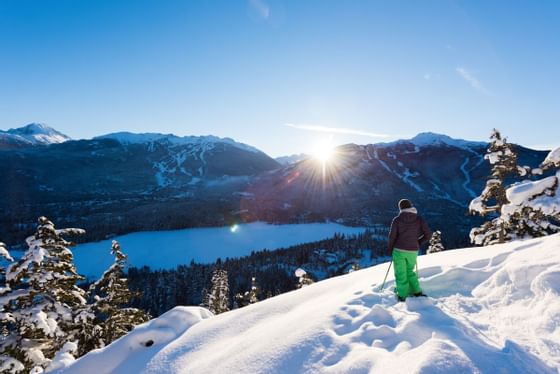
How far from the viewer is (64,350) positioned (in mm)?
7355

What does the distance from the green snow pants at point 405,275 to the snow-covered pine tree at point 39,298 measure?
8156mm

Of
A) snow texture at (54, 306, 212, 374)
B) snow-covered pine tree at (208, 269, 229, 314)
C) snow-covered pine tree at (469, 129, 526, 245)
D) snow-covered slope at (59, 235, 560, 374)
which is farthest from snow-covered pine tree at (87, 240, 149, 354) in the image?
snow-covered pine tree at (469, 129, 526, 245)

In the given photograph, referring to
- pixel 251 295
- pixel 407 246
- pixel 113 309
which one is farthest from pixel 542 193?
pixel 251 295

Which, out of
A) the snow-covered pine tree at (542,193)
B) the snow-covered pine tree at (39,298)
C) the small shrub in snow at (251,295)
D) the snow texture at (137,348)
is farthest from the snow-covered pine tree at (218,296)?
the snow-covered pine tree at (542,193)

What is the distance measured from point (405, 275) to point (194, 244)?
156616 millimetres

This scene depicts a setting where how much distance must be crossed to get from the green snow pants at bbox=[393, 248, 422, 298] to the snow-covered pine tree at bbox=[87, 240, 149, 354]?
414 inches

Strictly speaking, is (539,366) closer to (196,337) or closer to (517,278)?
(517,278)

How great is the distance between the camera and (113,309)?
481 inches

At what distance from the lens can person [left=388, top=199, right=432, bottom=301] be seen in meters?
6.39

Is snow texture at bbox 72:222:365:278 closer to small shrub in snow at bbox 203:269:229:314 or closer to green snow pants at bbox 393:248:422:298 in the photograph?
small shrub in snow at bbox 203:269:229:314

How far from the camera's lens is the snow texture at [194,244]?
425 feet

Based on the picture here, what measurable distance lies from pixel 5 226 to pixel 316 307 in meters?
226

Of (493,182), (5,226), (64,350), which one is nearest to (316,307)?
(64,350)

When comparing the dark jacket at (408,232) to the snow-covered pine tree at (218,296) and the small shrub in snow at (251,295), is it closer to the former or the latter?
the small shrub in snow at (251,295)
